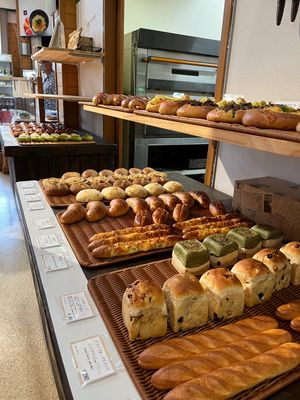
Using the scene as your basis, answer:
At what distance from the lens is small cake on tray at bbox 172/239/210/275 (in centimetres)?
111

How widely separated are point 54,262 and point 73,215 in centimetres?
37

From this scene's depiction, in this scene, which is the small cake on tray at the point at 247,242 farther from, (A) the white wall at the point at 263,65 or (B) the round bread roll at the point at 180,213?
(A) the white wall at the point at 263,65

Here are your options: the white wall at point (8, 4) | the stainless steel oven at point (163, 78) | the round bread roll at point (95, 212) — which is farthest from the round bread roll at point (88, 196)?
the white wall at point (8, 4)

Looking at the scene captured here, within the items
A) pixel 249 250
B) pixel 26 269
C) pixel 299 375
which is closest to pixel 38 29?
pixel 26 269

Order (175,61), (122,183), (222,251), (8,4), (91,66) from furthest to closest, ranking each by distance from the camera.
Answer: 1. (8,4)
2. (91,66)
3. (175,61)
4. (122,183)
5. (222,251)

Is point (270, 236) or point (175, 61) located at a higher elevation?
point (175, 61)

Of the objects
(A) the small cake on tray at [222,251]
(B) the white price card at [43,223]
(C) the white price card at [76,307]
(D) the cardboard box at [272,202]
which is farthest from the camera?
(B) the white price card at [43,223]

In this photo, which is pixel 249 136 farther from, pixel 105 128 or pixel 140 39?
pixel 105 128

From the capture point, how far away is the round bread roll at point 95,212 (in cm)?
156

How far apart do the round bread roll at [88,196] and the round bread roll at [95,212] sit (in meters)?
0.15

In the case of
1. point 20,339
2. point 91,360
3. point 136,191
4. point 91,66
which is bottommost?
point 20,339

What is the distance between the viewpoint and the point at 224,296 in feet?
3.04

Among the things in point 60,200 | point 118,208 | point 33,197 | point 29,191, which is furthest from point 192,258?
point 29,191

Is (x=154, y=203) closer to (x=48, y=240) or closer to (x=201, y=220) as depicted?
(x=201, y=220)
